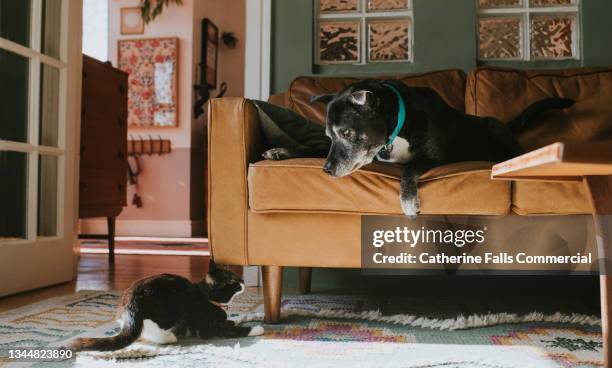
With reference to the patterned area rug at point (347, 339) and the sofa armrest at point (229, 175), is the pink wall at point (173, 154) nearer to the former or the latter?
the patterned area rug at point (347, 339)

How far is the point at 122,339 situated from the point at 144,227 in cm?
437

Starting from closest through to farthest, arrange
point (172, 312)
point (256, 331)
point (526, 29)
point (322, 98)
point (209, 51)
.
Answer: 1. point (172, 312)
2. point (256, 331)
3. point (322, 98)
4. point (526, 29)
5. point (209, 51)

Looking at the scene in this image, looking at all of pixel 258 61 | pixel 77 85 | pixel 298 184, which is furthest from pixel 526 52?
pixel 77 85

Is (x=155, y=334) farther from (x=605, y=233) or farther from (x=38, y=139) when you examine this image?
(x=38, y=139)

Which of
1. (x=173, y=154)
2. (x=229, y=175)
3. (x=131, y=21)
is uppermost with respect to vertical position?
(x=131, y=21)

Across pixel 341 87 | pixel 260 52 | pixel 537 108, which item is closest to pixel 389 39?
pixel 341 87

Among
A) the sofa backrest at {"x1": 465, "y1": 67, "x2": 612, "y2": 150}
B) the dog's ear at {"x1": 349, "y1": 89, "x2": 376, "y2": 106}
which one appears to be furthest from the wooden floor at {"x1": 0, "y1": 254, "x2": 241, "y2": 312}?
the sofa backrest at {"x1": 465, "y1": 67, "x2": 612, "y2": 150}

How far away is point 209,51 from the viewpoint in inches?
226

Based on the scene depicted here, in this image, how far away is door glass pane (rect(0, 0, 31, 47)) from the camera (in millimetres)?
2150

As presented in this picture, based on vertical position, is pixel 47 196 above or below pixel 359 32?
below

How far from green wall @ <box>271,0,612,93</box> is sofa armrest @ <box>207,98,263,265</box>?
1.01 metres

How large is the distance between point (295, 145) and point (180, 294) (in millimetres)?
651

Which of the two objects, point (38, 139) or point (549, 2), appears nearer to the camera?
point (38, 139)

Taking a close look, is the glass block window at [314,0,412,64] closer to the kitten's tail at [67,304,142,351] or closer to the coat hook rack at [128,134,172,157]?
the kitten's tail at [67,304,142,351]
